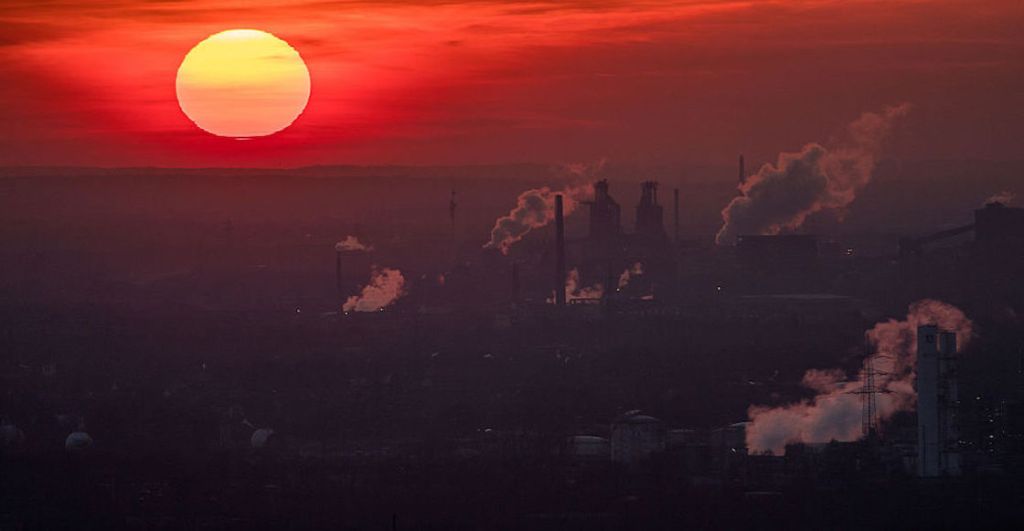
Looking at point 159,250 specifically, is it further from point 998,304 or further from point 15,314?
point 998,304

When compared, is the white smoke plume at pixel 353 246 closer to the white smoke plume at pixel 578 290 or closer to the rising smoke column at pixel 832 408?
the white smoke plume at pixel 578 290

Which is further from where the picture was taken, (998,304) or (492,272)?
(492,272)

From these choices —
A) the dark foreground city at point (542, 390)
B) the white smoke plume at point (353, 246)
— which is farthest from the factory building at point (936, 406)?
the white smoke plume at point (353, 246)

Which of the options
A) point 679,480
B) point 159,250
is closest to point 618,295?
point 679,480

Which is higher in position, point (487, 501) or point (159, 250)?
point (159, 250)

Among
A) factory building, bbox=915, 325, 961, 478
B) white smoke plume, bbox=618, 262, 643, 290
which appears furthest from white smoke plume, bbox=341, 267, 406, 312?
factory building, bbox=915, 325, 961, 478

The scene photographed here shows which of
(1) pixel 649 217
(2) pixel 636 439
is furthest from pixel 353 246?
(2) pixel 636 439
